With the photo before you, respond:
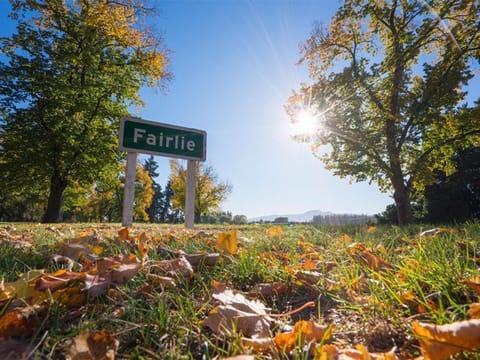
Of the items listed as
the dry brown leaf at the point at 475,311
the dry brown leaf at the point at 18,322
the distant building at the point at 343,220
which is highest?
the distant building at the point at 343,220

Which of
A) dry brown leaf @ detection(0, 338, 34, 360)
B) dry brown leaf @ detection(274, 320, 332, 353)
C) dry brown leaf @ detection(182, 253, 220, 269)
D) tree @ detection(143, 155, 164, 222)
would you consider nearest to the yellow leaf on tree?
dry brown leaf @ detection(182, 253, 220, 269)

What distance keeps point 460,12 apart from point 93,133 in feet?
51.5

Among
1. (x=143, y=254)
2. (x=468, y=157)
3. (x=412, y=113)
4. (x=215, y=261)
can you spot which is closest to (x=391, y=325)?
(x=215, y=261)

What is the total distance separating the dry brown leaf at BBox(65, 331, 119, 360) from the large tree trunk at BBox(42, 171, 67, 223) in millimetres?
13130

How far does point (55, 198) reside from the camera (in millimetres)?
11422

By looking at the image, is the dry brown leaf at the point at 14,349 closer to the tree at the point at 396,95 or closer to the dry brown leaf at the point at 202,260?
the dry brown leaf at the point at 202,260

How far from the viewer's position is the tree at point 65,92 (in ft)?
35.2

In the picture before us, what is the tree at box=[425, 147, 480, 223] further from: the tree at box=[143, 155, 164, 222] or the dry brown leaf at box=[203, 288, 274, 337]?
the tree at box=[143, 155, 164, 222]

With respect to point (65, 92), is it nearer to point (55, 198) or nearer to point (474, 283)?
point (55, 198)

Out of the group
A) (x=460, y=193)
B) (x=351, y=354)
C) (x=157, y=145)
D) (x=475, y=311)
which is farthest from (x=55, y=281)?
(x=460, y=193)

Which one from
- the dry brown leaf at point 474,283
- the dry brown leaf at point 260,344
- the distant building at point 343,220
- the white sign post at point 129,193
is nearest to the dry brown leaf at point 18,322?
the dry brown leaf at point 260,344

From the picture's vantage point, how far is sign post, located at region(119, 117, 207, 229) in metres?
4.42

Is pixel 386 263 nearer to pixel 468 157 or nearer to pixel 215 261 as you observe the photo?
pixel 215 261

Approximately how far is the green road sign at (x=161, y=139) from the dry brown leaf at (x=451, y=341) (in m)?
4.58
